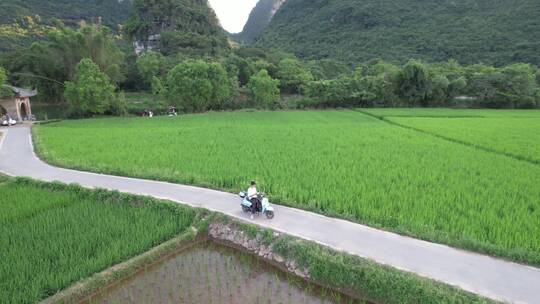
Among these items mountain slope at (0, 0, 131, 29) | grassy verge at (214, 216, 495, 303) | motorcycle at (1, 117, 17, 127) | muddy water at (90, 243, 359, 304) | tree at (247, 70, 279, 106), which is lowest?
muddy water at (90, 243, 359, 304)

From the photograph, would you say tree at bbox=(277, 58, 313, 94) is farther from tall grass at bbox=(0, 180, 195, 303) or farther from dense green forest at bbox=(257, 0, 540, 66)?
tall grass at bbox=(0, 180, 195, 303)

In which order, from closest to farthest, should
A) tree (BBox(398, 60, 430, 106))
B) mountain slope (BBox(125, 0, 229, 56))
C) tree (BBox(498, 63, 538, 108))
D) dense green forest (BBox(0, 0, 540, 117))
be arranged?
dense green forest (BBox(0, 0, 540, 117)) < tree (BBox(498, 63, 538, 108)) < tree (BBox(398, 60, 430, 106)) < mountain slope (BBox(125, 0, 229, 56))

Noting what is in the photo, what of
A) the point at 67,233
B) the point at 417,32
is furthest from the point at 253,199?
the point at 417,32

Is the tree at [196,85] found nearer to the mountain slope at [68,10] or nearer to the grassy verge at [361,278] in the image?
the grassy verge at [361,278]

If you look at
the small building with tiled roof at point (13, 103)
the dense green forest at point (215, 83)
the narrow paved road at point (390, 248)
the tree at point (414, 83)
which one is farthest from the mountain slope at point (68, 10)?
the narrow paved road at point (390, 248)

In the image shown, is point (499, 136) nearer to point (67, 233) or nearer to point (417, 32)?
point (67, 233)

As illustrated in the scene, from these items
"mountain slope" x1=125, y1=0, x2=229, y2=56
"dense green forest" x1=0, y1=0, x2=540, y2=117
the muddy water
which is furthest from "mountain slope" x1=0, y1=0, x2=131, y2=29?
the muddy water

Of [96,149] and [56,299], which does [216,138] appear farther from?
[56,299]
